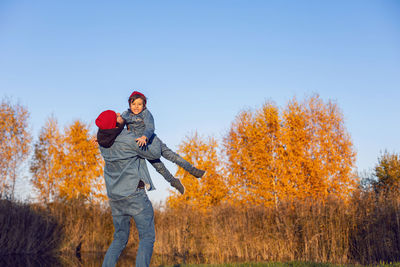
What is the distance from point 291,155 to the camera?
2598cm

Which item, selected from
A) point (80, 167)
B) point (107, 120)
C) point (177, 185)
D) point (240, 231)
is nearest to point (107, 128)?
point (107, 120)

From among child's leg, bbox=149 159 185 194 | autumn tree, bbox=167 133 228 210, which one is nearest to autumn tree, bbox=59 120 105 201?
autumn tree, bbox=167 133 228 210

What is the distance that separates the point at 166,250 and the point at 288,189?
11.9 metres

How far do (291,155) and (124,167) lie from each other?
76.9 feet

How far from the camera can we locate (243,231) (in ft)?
41.9

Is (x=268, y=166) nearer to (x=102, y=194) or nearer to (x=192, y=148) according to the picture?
(x=192, y=148)

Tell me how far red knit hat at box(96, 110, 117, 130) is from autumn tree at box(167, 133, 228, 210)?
22.1m

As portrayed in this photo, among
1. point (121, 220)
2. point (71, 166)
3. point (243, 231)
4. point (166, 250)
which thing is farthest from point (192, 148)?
point (121, 220)

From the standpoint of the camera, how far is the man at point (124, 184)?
12.1 ft

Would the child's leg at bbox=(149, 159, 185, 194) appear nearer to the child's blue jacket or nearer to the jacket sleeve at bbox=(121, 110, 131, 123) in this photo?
the child's blue jacket

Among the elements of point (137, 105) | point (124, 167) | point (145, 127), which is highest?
point (137, 105)

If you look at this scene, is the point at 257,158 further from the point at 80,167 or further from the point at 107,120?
the point at 107,120

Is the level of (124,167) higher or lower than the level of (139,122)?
lower

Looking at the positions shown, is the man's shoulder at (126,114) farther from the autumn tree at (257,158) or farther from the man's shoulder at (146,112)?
the autumn tree at (257,158)
